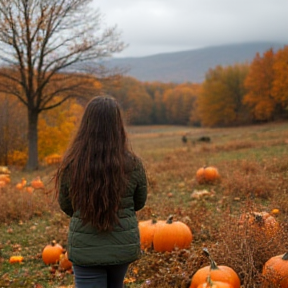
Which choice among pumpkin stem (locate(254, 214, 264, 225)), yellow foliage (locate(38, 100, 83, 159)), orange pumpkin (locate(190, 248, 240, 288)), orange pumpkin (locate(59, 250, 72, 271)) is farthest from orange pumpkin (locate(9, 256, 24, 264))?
yellow foliage (locate(38, 100, 83, 159))

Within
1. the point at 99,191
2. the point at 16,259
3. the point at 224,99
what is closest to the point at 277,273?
the point at 99,191

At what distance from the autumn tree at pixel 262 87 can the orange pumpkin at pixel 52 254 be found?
5236 cm

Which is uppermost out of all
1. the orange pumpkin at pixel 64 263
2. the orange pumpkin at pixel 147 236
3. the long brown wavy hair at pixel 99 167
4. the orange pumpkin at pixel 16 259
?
the long brown wavy hair at pixel 99 167

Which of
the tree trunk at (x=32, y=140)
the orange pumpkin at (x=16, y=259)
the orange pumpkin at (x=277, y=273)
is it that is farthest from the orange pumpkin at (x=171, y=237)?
the tree trunk at (x=32, y=140)

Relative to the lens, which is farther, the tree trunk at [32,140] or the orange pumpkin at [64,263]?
the tree trunk at [32,140]

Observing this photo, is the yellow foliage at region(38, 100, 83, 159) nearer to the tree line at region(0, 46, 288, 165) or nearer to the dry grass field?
the tree line at region(0, 46, 288, 165)

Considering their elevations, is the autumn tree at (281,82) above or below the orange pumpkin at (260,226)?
above

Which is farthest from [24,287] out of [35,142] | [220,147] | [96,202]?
[35,142]

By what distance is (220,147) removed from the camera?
65.3ft

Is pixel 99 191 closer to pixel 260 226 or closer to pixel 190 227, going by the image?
pixel 260 226

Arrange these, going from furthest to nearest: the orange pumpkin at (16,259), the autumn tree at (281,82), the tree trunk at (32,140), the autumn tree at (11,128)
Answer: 1. the autumn tree at (281,82)
2. the autumn tree at (11,128)
3. the tree trunk at (32,140)
4. the orange pumpkin at (16,259)

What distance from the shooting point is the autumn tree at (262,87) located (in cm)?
5547

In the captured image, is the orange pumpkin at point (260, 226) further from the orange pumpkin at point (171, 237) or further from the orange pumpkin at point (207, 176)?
the orange pumpkin at point (207, 176)

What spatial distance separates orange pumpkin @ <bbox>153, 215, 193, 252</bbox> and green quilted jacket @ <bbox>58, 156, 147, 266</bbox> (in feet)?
8.48
